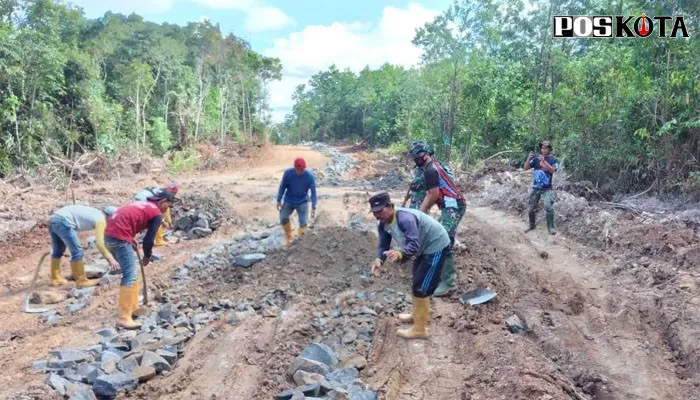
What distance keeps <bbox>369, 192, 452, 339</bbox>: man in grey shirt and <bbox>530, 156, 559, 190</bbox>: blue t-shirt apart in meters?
4.68

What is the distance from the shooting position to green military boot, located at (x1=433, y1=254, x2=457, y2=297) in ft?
21.2

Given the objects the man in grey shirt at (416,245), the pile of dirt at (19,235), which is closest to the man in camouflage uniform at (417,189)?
the man in grey shirt at (416,245)

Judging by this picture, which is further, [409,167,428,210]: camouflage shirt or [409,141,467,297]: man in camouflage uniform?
[409,167,428,210]: camouflage shirt

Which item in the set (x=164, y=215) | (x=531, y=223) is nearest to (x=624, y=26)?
(x=531, y=223)

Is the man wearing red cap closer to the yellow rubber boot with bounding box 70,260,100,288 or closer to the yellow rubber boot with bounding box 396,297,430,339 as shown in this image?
the yellow rubber boot with bounding box 70,260,100,288

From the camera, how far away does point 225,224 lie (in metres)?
11.5

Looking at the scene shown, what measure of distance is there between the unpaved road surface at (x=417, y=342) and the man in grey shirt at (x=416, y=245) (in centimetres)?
34

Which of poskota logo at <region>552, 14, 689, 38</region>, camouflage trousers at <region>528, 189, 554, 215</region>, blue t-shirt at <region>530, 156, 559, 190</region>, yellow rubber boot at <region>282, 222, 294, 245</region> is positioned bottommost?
yellow rubber boot at <region>282, 222, 294, 245</region>

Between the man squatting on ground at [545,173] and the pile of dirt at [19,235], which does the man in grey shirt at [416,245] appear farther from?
the pile of dirt at [19,235]

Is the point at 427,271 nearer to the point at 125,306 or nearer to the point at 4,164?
the point at 125,306

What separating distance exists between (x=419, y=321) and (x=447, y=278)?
1488 millimetres

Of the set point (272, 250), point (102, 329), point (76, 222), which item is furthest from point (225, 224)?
point (102, 329)

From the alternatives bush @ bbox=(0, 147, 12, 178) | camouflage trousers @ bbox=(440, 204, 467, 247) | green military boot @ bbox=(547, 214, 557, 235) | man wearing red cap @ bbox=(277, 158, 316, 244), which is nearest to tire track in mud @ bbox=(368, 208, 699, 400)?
camouflage trousers @ bbox=(440, 204, 467, 247)

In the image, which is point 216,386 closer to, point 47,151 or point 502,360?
point 502,360
